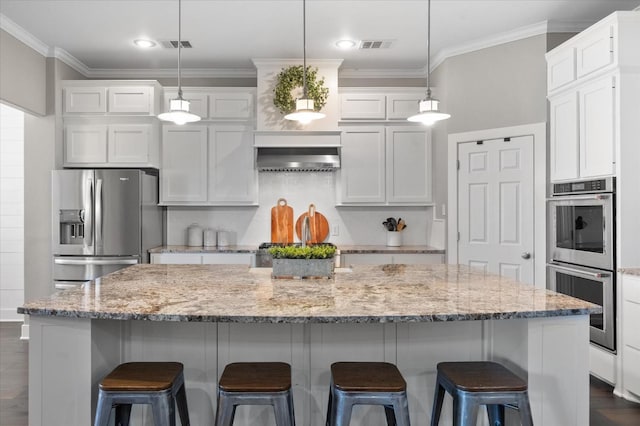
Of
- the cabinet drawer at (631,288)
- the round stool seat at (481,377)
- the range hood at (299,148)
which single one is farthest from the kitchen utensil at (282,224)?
the round stool seat at (481,377)

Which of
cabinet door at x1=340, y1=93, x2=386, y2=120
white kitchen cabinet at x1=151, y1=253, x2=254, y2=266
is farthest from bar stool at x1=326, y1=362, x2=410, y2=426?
cabinet door at x1=340, y1=93, x2=386, y2=120

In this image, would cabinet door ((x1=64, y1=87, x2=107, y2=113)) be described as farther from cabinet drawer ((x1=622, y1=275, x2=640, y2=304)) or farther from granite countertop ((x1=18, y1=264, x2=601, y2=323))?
cabinet drawer ((x1=622, y1=275, x2=640, y2=304))

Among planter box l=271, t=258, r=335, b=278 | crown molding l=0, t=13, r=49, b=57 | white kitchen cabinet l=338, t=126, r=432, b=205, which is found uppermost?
crown molding l=0, t=13, r=49, b=57

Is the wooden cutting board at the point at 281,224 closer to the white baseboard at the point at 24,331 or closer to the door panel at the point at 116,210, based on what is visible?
the door panel at the point at 116,210

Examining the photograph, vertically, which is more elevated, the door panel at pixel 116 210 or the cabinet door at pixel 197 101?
the cabinet door at pixel 197 101

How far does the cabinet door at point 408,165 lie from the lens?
5.12 m

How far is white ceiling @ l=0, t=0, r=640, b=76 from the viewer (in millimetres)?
3762

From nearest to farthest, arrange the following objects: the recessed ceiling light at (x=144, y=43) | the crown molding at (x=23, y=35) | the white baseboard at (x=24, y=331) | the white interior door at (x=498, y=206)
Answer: the crown molding at (x=23, y=35)
the white interior door at (x=498, y=206)
the recessed ceiling light at (x=144, y=43)
the white baseboard at (x=24, y=331)

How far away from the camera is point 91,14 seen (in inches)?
154

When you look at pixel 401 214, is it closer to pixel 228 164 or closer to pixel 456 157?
pixel 456 157

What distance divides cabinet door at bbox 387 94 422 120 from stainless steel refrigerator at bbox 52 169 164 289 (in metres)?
2.61

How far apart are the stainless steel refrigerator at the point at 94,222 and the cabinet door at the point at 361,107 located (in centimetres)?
216

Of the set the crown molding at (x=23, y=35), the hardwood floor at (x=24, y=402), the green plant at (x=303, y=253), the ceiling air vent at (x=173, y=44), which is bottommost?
the hardwood floor at (x=24, y=402)

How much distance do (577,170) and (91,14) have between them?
13.1 feet
